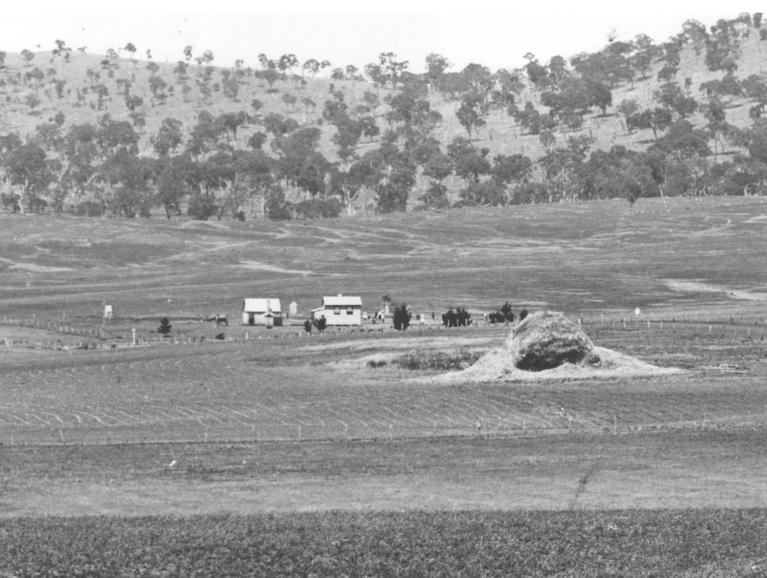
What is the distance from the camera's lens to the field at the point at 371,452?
3638 centimetres

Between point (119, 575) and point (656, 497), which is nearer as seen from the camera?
point (119, 575)

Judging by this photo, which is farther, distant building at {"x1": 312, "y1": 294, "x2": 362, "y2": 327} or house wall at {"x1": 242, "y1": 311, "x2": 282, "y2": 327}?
house wall at {"x1": 242, "y1": 311, "x2": 282, "y2": 327}

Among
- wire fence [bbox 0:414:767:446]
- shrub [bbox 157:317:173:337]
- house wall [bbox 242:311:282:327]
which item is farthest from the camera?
house wall [bbox 242:311:282:327]

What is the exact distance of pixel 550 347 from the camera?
7669 centimetres

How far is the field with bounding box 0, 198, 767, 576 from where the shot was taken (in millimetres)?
36375

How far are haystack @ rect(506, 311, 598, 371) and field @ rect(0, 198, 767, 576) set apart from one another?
388cm

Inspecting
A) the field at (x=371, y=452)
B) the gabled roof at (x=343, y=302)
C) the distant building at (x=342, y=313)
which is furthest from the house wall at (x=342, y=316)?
the field at (x=371, y=452)

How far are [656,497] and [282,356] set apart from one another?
49.6m

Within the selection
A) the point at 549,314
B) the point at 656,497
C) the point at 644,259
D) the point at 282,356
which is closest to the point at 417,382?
the point at 549,314

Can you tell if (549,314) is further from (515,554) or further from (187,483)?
(515,554)

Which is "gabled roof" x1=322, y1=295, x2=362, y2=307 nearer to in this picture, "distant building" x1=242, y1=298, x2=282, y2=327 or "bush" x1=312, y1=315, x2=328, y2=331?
"bush" x1=312, y1=315, x2=328, y2=331

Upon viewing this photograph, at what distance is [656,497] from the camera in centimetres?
4350

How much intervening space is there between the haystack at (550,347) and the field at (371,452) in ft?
12.7

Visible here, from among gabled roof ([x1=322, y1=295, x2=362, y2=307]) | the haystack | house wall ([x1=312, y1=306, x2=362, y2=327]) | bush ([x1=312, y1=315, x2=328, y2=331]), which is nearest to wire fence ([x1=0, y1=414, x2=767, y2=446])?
the haystack
